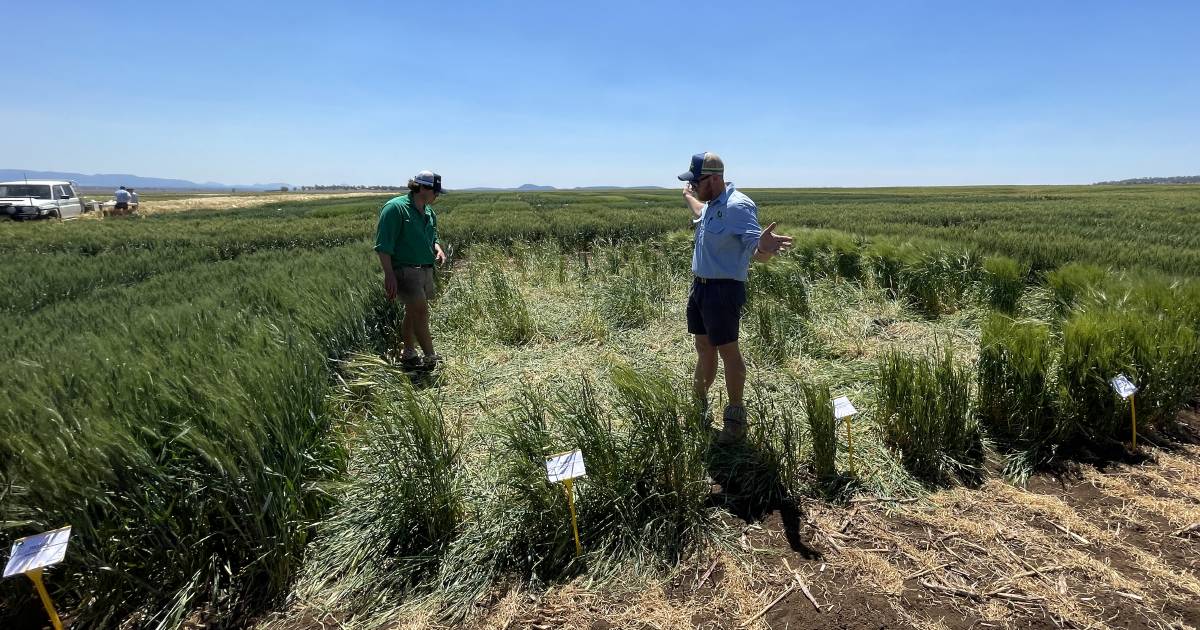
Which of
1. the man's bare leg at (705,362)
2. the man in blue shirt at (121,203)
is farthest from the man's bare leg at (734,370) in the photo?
the man in blue shirt at (121,203)

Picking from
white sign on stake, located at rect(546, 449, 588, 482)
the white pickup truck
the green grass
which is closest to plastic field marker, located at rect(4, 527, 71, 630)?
white sign on stake, located at rect(546, 449, 588, 482)

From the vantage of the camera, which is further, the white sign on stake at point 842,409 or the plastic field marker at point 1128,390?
the plastic field marker at point 1128,390

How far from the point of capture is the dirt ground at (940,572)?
190cm

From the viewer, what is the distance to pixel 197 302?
12.7 feet

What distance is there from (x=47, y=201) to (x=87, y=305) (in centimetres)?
2431

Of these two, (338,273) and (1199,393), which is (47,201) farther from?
(1199,393)

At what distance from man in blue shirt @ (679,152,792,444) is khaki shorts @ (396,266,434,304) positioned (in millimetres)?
2388

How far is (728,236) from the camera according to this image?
9.67 feet

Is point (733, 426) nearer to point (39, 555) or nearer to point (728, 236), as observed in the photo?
point (728, 236)

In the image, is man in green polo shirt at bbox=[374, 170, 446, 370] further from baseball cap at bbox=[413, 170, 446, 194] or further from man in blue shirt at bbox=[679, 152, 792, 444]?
man in blue shirt at bbox=[679, 152, 792, 444]

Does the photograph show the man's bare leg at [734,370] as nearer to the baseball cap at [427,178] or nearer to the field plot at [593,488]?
the field plot at [593,488]

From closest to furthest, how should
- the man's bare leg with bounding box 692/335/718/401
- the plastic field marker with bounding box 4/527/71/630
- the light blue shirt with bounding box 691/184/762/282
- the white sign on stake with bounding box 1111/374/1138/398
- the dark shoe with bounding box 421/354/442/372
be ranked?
the plastic field marker with bounding box 4/527/71/630 < the white sign on stake with bounding box 1111/374/1138/398 < the light blue shirt with bounding box 691/184/762/282 < the man's bare leg with bounding box 692/335/718/401 < the dark shoe with bounding box 421/354/442/372

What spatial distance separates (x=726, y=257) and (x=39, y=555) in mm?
3028

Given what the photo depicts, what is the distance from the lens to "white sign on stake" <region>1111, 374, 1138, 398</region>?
8.78 ft
